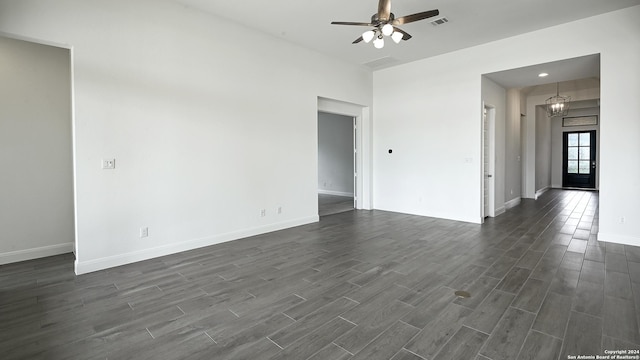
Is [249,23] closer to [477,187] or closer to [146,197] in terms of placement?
[146,197]

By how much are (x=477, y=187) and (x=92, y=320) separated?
6.14 m

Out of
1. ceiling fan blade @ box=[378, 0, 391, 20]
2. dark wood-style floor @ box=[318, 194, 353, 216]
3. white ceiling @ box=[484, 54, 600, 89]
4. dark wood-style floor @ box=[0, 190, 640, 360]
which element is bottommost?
dark wood-style floor @ box=[0, 190, 640, 360]

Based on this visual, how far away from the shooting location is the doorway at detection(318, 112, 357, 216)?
10.3 meters

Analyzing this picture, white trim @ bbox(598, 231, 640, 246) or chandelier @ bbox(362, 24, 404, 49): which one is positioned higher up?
chandelier @ bbox(362, 24, 404, 49)

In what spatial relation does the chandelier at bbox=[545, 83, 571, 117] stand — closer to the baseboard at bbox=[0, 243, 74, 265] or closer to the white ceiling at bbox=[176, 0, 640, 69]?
the white ceiling at bbox=[176, 0, 640, 69]

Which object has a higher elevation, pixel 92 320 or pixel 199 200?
pixel 199 200

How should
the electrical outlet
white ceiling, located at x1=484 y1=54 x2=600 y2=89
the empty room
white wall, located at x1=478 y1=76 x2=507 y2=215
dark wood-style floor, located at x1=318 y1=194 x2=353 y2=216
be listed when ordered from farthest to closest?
dark wood-style floor, located at x1=318 y1=194 x2=353 y2=216 → white wall, located at x1=478 y1=76 x2=507 y2=215 → white ceiling, located at x1=484 y1=54 x2=600 y2=89 → the electrical outlet → the empty room

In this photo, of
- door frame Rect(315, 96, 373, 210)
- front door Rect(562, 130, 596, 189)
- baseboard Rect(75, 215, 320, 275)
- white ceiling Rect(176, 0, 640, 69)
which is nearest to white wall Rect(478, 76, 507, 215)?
white ceiling Rect(176, 0, 640, 69)

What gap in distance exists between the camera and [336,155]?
1075 cm

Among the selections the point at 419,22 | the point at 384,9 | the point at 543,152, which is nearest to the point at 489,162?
the point at 419,22

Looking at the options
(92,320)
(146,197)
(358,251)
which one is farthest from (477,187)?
(92,320)

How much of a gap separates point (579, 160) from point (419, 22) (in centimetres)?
1159

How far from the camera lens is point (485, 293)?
2.97m

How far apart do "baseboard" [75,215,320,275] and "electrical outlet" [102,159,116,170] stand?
3.54 ft
